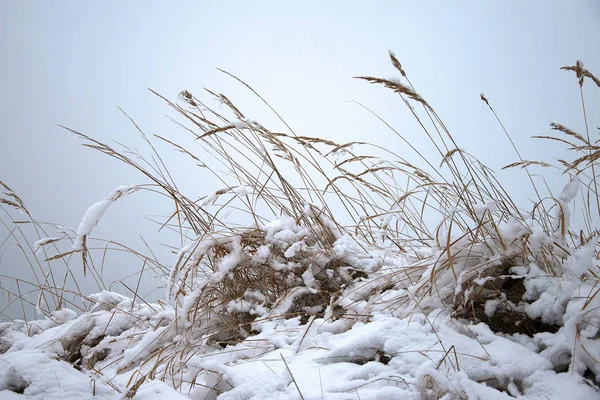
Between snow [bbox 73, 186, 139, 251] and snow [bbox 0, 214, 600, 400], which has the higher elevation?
snow [bbox 73, 186, 139, 251]

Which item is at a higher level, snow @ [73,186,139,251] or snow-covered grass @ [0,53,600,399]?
snow @ [73,186,139,251]

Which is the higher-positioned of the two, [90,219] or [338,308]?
[90,219]

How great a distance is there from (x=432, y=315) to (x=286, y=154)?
2.69ft

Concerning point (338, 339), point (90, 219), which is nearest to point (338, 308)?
point (338, 339)

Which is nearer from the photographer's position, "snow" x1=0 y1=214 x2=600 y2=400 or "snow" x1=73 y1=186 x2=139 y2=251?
"snow" x1=0 y1=214 x2=600 y2=400

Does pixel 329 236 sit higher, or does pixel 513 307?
pixel 329 236

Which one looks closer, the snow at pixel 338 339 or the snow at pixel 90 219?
the snow at pixel 338 339

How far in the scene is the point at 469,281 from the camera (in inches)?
42.1

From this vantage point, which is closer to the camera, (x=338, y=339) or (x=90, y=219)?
(x=338, y=339)

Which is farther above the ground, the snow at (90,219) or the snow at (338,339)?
the snow at (90,219)

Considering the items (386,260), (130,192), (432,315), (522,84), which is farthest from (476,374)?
(522,84)

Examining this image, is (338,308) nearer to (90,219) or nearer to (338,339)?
(338,339)

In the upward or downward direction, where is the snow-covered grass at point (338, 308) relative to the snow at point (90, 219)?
downward

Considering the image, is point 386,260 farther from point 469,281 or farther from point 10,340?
point 10,340
